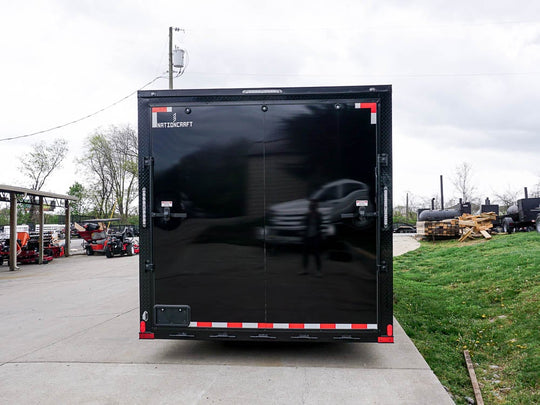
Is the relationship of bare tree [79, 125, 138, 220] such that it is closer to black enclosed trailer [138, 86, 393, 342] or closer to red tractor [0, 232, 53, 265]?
red tractor [0, 232, 53, 265]

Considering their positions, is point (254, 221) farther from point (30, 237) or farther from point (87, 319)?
point (30, 237)

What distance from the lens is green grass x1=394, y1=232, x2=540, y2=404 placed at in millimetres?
4508

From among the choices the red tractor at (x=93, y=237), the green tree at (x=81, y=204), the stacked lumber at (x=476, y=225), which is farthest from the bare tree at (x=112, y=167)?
the stacked lumber at (x=476, y=225)

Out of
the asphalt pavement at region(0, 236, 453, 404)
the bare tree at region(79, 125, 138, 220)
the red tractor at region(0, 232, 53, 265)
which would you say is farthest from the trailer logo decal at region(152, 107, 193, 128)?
the bare tree at region(79, 125, 138, 220)

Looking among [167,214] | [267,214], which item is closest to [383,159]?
[267,214]

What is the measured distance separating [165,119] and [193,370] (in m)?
2.84

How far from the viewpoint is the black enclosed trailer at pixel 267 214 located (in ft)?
14.3

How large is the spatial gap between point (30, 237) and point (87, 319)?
635 inches

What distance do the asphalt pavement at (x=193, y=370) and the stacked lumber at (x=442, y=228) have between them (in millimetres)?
19562

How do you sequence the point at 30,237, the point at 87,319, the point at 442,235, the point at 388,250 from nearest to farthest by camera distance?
the point at 388,250
the point at 87,319
the point at 30,237
the point at 442,235

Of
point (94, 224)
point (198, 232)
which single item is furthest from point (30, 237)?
point (198, 232)

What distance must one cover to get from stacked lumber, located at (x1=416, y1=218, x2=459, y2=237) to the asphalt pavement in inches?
770

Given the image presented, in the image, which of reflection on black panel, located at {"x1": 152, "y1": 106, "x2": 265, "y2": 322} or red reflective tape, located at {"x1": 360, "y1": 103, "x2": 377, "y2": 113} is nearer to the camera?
red reflective tape, located at {"x1": 360, "y1": 103, "x2": 377, "y2": 113}

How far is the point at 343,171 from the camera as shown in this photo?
4359mm
